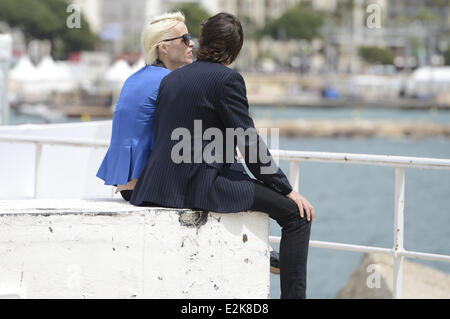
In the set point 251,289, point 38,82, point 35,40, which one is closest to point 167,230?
point 251,289

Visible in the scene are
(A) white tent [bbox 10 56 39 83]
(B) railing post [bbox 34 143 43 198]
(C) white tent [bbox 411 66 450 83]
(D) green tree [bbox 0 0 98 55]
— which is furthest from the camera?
(D) green tree [bbox 0 0 98 55]

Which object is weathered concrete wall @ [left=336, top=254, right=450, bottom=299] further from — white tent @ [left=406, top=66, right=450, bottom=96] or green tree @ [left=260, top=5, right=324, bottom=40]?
green tree @ [left=260, top=5, right=324, bottom=40]

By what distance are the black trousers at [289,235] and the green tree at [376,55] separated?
5389 inches

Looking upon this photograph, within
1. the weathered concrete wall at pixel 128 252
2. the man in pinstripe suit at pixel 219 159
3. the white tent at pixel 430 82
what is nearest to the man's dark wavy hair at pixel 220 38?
the man in pinstripe suit at pixel 219 159

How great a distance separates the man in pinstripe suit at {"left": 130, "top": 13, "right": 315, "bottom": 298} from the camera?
3723 mm

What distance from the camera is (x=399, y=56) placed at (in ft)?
500

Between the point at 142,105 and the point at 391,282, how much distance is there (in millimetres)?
4131

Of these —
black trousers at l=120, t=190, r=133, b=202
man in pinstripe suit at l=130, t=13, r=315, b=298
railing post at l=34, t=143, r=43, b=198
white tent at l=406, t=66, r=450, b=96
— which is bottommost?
white tent at l=406, t=66, r=450, b=96

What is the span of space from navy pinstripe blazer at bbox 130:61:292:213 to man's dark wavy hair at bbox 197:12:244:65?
0.16ft

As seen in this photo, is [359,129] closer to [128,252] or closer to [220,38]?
[220,38]

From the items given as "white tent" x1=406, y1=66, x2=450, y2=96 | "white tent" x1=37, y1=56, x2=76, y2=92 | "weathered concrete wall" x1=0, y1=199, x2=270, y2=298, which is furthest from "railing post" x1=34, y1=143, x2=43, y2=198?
"white tent" x1=406, y1=66, x2=450, y2=96

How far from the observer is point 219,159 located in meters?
Result: 3.79

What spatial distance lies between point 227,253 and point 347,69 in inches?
5601
